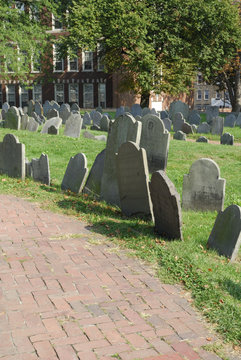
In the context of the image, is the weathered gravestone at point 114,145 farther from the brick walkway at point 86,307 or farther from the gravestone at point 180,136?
the gravestone at point 180,136

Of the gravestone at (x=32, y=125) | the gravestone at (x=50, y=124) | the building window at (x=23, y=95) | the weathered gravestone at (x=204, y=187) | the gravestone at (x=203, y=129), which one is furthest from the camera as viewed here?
the building window at (x=23, y=95)

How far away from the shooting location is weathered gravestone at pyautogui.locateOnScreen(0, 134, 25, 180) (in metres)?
9.91

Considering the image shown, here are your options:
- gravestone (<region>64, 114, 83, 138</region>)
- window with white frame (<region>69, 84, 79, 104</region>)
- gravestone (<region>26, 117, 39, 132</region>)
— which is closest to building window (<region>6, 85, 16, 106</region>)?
window with white frame (<region>69, 84, 79, 104</region>)

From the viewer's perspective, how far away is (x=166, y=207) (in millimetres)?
6406

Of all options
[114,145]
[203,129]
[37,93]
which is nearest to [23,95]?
[37,93]

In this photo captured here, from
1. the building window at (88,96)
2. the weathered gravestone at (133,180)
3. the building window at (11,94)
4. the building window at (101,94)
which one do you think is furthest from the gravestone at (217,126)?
the building window at (11,94)

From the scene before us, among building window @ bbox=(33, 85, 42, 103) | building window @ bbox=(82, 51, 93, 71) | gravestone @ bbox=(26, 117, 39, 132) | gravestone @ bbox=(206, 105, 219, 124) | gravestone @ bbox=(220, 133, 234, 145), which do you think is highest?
building window @ bbox=(82, 51, 93, 71)

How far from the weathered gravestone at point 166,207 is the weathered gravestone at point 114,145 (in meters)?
1.85

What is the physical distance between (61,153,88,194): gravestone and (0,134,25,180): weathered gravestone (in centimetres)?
123

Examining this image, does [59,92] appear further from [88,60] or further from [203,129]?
[203,129]

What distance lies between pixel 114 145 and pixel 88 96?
3668 cm

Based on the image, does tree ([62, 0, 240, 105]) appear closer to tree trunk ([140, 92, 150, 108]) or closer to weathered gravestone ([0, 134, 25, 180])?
tree trunk ([140, 92, 150, 108])

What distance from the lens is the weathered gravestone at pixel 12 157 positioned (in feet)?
32.5

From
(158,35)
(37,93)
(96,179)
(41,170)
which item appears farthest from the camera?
(37,93)
